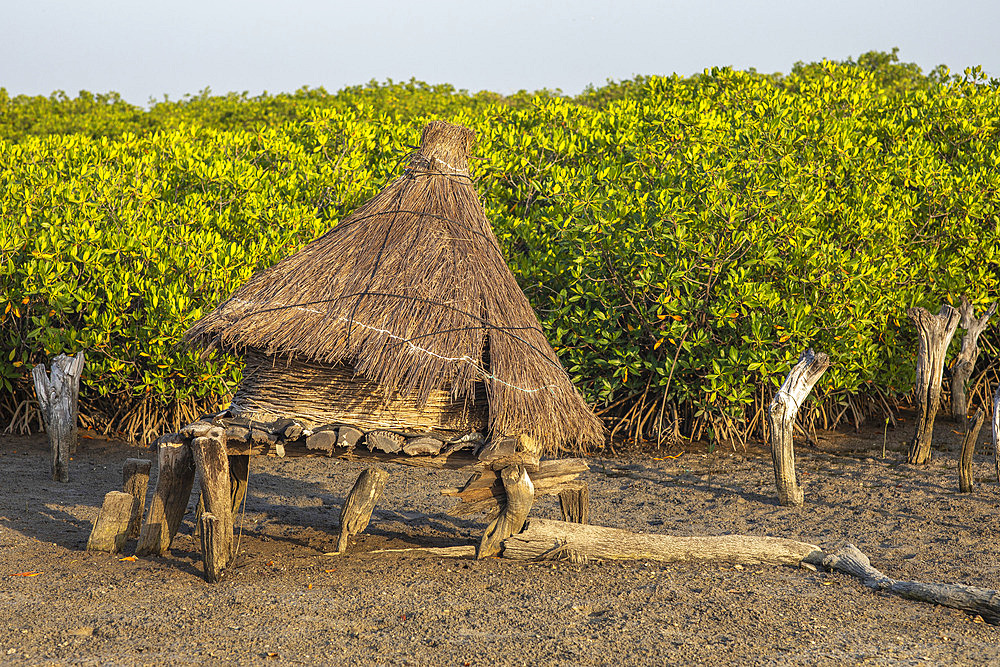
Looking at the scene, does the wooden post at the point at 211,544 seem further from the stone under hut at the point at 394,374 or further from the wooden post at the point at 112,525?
the wooden post at the point at 112,525

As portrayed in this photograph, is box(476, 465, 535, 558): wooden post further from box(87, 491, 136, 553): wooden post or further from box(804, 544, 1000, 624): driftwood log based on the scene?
box(87, 491, 136, 553): wooden post

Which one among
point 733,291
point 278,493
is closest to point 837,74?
point 733,291

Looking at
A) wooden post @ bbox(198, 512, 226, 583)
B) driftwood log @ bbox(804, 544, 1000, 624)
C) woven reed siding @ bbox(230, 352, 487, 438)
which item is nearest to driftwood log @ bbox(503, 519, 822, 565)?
driftwood log @ bbox(804, 544, 1000, 624)

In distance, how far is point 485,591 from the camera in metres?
5.23

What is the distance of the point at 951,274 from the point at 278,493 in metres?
7.00

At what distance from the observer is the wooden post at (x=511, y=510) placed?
552cm

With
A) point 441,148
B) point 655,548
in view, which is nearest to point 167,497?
point 441,148

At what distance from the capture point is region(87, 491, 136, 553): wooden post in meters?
5.81

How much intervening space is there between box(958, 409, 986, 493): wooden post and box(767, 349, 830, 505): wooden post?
1.28 metres

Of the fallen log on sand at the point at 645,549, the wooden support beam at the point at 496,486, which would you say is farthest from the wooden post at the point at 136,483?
the wooden support beam at the point at 496,486

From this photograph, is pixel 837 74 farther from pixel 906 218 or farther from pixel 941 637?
pixel 941 637

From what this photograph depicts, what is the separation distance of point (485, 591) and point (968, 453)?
442 cm

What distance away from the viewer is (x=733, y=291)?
29.2ft

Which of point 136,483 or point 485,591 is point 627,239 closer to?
point 485,591
